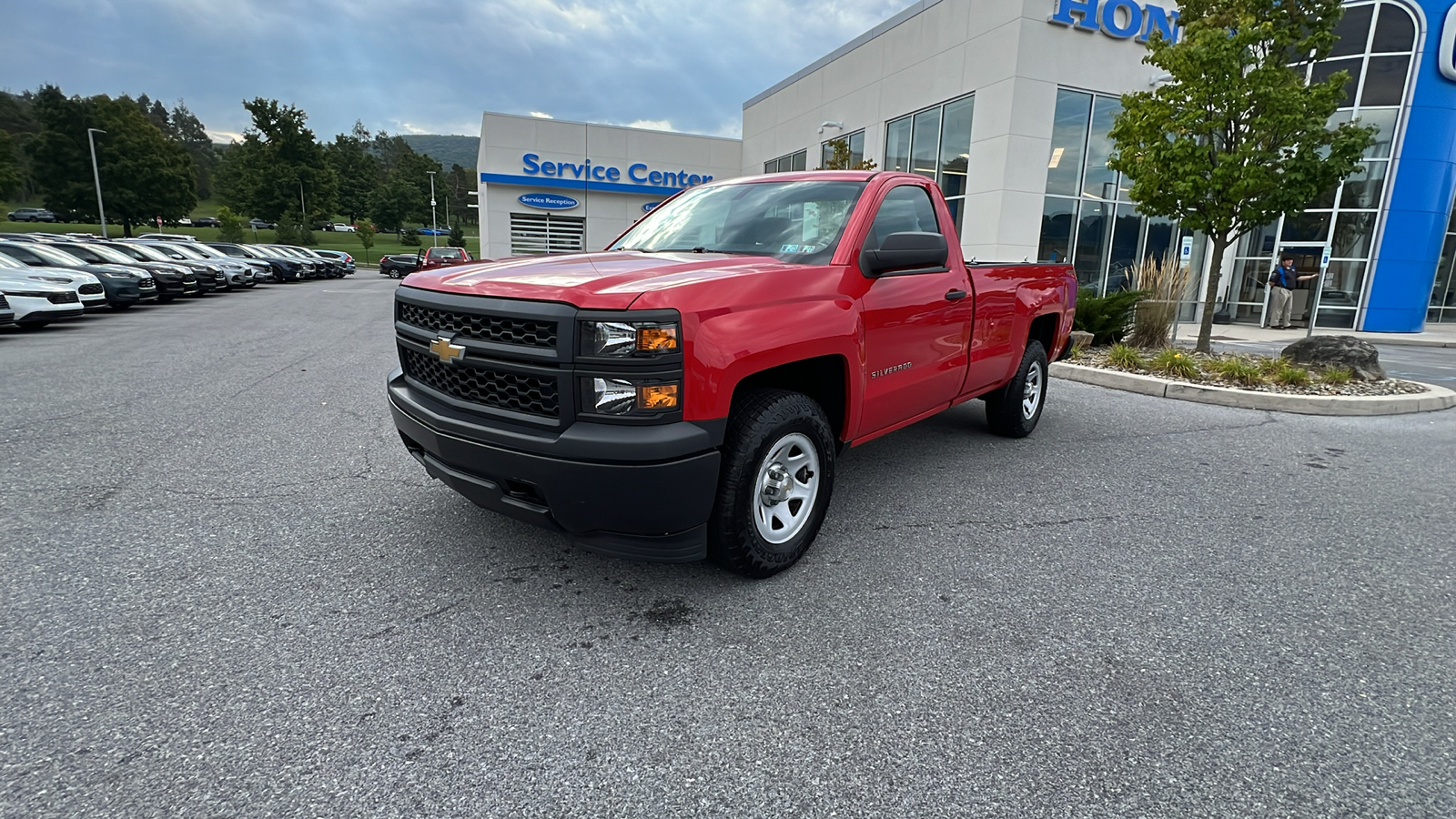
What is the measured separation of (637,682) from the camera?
2.43 meters

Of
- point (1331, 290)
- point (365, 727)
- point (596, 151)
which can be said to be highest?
point (596, 151)

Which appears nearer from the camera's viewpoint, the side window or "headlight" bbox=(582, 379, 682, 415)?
"headlight" bbox=(582, 379, 682, 415)

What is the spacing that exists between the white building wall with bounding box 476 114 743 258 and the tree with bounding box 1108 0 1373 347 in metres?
24.1

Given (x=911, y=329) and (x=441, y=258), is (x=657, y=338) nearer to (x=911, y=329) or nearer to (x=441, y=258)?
(x=911, y=329)

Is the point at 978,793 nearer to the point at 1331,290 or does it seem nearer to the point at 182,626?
the point at 182,626

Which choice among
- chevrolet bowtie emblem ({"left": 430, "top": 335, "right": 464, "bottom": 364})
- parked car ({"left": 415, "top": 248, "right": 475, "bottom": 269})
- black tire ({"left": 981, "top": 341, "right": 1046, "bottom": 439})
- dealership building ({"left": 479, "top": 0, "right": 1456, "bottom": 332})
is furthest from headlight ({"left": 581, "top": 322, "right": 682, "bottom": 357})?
parked car ({"left": 415, "top": 248, "right": 475, "bottom": 269})

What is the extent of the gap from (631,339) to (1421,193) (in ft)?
72.8

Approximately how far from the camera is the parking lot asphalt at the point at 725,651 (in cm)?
198

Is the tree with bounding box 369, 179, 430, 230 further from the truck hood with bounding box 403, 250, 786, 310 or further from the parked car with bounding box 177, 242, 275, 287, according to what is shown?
the truck hood with bounding box 403, 250, 786, 310

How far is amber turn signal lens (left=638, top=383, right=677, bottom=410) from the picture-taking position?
2.53 meters

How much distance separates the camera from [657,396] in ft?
8.35

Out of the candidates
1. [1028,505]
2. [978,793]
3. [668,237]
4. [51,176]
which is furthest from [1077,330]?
[51,176]

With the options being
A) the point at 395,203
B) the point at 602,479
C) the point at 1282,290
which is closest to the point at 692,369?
the point at 602,479

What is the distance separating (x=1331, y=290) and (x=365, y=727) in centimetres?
2249
